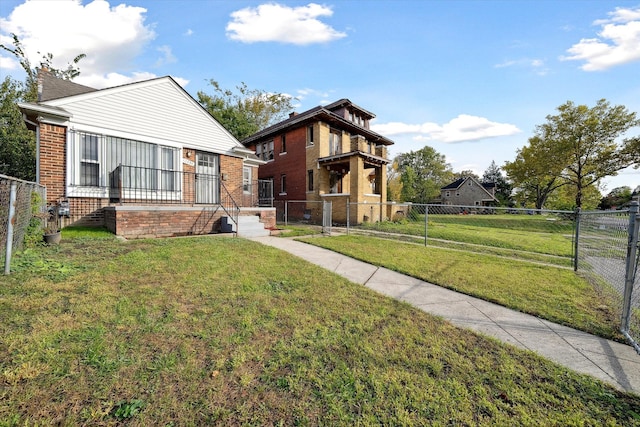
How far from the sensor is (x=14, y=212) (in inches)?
164

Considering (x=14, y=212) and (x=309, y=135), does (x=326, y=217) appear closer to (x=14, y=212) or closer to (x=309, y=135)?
(x=309, y=135)

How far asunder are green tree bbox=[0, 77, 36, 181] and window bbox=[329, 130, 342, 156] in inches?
807

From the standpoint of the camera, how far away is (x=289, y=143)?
20.1 meters

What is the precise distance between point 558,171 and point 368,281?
34.5 m

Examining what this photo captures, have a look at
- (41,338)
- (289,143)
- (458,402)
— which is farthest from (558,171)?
(41,338)

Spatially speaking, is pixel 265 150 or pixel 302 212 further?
pixel 265 150

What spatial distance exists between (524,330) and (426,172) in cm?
5848

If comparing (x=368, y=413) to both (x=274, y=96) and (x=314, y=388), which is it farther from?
(x=274, y=96)

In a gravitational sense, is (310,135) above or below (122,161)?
above

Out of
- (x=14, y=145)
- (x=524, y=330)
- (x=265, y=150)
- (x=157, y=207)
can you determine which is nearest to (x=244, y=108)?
(x=265, y=150)

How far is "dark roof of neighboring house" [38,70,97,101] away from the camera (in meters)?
8.91

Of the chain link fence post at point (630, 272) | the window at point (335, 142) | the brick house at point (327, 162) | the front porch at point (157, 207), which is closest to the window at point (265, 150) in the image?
the brick house at point (327, 162)

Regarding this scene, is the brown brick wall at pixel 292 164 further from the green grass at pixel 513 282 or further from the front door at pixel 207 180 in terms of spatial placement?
the green grass at pixel 513 282

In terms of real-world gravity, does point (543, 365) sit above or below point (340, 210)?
below
